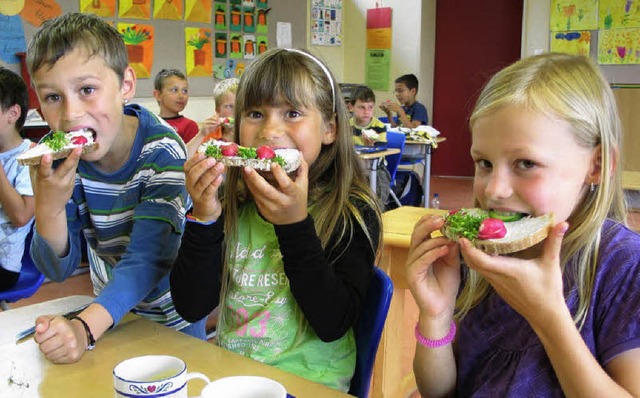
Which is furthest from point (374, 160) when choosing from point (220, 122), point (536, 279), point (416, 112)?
point (536, 279)

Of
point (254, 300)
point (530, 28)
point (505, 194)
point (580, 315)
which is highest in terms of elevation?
point (530, 28)

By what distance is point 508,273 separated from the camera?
907 mm

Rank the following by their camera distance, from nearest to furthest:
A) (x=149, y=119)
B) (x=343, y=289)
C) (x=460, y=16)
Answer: (x=343, y=289) < (x=149, y=119) < (x=460, y=16)

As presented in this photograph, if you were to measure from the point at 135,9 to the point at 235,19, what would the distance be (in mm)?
1322

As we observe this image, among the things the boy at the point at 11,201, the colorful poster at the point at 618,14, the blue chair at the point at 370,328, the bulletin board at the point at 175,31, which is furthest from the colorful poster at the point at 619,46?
the blue chair at the point at 370,328

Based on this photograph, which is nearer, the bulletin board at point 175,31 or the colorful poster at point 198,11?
the bulletin board at point 175,31

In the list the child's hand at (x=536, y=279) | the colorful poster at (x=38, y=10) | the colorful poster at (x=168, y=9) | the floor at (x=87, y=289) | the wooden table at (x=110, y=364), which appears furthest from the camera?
the colorful poster at (x=168, y=9)

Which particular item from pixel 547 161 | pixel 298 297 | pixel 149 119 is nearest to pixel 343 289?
pixel 298 297

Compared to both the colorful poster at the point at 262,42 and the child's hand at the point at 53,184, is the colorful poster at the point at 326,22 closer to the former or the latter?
the colorful poster at the point at 262,42

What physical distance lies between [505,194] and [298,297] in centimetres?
49

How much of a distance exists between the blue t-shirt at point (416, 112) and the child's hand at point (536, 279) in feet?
21.7

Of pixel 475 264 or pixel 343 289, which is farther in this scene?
pixel 343 289

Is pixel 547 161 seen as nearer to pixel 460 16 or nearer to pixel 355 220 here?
pixel 355 220

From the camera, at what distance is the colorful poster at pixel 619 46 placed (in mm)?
7102
